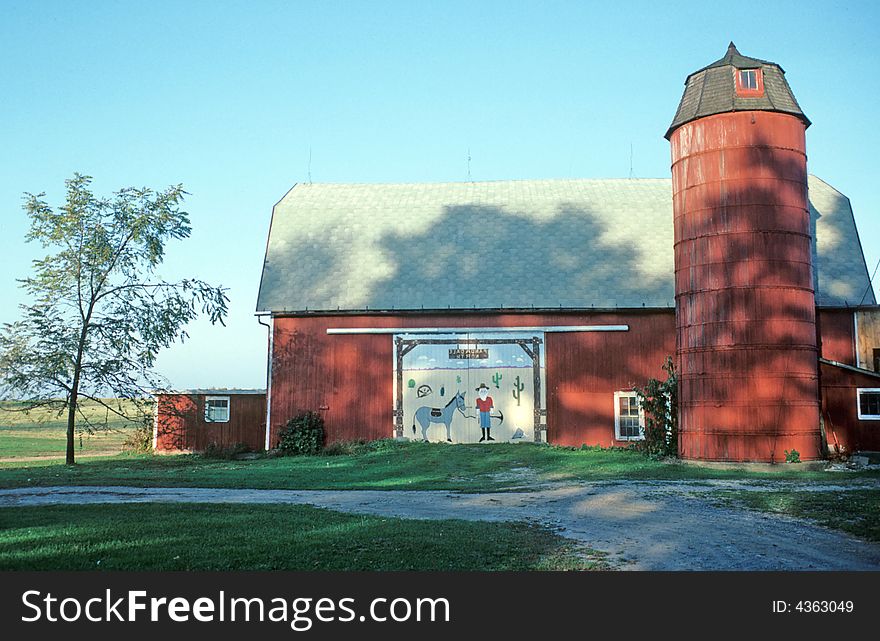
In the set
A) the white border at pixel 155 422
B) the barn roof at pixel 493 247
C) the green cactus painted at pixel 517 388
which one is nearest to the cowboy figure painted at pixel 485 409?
the green cactus painted at pixel 517 388

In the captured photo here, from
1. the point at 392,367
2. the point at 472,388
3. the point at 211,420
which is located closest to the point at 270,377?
the point at 211,420

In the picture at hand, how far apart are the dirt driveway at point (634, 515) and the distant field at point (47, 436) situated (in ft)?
36.9

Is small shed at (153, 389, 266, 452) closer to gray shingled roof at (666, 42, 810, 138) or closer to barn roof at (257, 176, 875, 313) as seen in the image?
barn roof at (257, 176, 875, 313)

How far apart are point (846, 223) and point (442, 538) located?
24482 mm

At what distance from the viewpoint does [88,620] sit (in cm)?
664

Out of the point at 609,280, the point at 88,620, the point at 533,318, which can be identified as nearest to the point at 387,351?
the point at 533,318

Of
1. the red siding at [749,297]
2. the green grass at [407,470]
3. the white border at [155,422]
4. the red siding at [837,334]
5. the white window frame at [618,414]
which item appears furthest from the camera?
the white border at [155,422]

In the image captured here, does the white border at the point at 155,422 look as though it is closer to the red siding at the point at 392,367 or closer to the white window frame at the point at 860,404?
the red siding at the point at 392,367

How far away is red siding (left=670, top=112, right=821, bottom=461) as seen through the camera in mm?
19719

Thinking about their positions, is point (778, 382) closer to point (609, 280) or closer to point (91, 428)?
point (609, 280)

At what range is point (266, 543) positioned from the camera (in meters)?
9.53

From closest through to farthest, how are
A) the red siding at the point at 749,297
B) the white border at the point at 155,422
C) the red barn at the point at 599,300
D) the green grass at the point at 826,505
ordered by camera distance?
the green grass at the point at 826,505
the red siding at the point at 749,297
the red barn at the point at 599,300
the white border at the point at 155,422

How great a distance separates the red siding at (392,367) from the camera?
26766 mm

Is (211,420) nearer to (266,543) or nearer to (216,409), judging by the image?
(216,409)
